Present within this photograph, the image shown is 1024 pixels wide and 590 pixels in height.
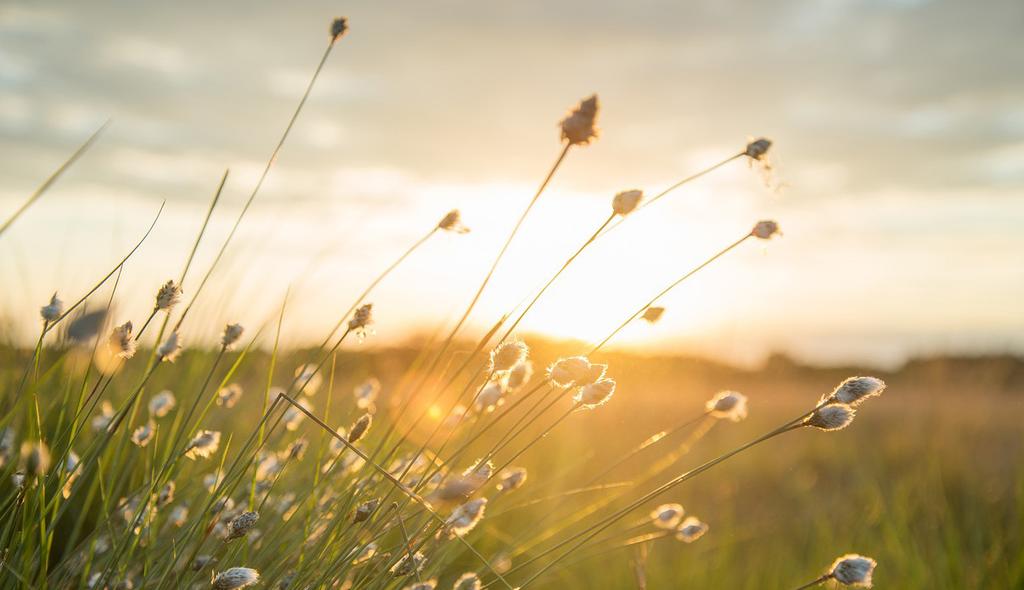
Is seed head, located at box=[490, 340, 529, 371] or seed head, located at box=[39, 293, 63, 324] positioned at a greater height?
seed head, located at box=[490, 340, 529, 371]

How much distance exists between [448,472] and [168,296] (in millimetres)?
693

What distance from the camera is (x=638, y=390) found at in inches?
437

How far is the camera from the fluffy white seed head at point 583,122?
1458 millimetres

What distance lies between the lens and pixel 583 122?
1.46 metres

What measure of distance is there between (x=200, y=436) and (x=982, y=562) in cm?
303

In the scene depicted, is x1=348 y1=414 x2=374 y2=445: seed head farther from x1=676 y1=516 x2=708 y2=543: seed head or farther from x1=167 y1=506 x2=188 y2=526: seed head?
x1=676 y1=516 x2=708 y2=543: seed head

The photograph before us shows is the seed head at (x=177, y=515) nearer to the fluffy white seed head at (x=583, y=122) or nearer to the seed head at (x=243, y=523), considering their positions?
the seed head at (x=243, y=523)

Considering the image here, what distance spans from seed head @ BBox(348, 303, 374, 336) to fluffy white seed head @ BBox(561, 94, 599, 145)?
2.08ft

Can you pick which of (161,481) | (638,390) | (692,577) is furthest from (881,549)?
(638,390)

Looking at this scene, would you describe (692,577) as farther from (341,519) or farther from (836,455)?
(836,455)

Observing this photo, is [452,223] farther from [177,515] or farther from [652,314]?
[177,515]

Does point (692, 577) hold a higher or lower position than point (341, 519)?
higher

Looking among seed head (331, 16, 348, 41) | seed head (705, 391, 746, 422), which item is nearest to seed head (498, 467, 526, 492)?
seed head (705, 391, 746, 422)

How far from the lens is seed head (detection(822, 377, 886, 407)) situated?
159 centimetres
